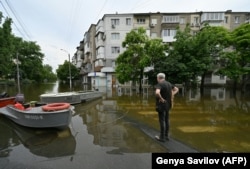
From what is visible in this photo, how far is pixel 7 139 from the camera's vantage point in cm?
628

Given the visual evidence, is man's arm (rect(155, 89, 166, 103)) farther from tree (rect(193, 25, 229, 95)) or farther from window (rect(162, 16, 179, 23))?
window (rect(162, 16, 179, 23))

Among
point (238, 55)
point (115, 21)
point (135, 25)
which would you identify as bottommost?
point (238, 55)

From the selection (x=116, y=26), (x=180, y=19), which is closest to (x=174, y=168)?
(x=116, y=26)

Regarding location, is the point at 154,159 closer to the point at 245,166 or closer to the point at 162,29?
the point at 245,166

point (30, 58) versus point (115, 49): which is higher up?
point (30, 58)

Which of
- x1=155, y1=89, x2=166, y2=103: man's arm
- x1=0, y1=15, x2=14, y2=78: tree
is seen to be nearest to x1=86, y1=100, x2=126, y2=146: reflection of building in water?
x1=155, y1=89, x2=166, y2=103: man's arm

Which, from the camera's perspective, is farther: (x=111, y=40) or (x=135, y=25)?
(x=135, y=25)

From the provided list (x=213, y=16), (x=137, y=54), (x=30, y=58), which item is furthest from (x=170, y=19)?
(x=30, y=58)

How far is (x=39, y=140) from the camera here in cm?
602

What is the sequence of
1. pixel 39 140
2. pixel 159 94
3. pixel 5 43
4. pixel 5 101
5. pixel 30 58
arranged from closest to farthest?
pixel 159 94 < pixel 39 140 < pixel 5 101 < pixel 5 43 < pixel 30 58

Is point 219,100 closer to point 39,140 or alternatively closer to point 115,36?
point 39,140

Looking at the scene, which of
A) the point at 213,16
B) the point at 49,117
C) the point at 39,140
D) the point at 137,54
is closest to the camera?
the point at 39,140

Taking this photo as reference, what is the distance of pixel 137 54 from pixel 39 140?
16777 millimetres

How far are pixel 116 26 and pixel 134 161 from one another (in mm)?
33246
